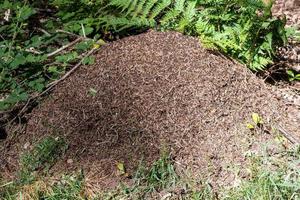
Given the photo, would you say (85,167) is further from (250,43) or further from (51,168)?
(250,43)

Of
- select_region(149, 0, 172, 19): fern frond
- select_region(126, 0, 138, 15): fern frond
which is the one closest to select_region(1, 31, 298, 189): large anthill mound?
select_region(149, 0, 172, 19): fern frond

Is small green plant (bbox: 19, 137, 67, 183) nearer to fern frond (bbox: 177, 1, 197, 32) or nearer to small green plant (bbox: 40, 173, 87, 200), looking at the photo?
small green plant (bbox: 40, 173, 87, 200)

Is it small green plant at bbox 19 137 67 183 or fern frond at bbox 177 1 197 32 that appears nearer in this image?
small green plant at bbox 19 137 67 183

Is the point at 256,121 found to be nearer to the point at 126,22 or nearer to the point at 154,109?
the point at 154,109

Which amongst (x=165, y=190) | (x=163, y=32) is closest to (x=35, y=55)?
(x=163, y=32)

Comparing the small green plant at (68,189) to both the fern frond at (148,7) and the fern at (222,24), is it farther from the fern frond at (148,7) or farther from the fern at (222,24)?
the fern frond at (148,7)

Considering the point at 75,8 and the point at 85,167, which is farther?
the point at 75,8

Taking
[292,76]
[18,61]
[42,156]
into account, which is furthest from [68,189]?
[292,76]

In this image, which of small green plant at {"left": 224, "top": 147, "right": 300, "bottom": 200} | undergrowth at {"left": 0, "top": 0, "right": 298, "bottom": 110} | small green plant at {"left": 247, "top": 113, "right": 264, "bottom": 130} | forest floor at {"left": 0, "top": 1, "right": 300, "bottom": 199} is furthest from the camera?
undergrowth at {"left": 0, "top": 0, "right": 298, "bottom": 110}
